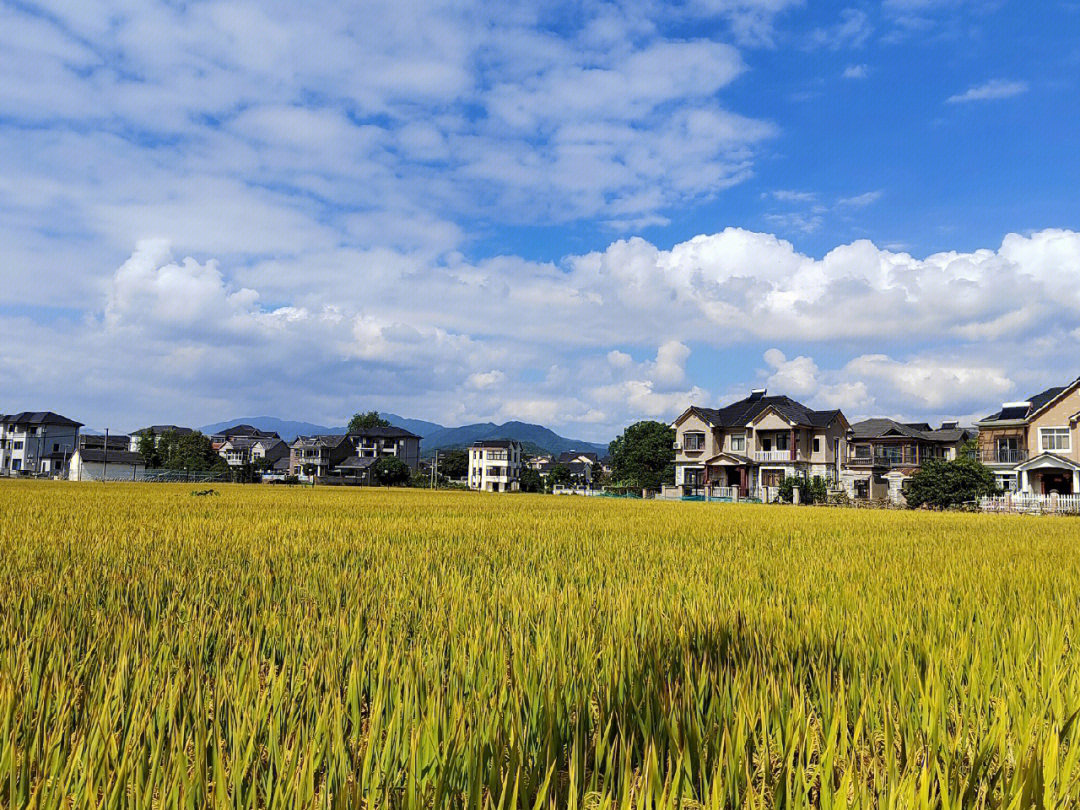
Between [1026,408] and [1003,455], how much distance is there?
366cm

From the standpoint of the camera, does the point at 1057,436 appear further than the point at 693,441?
No

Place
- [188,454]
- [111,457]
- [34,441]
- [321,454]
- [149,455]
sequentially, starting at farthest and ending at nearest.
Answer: [321,454] < [34,441] < [149,455] < [111,457] < [188,454]

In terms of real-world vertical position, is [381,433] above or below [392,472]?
above

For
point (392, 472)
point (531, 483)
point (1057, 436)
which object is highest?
point (1057, 436)

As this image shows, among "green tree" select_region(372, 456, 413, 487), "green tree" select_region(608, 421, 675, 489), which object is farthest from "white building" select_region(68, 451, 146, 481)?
"green tree" select_region(608, 421, 675, 489)

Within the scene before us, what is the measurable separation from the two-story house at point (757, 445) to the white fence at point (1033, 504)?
53.2ft

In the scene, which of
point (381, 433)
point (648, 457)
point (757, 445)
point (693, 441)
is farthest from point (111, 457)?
point (757, 445)

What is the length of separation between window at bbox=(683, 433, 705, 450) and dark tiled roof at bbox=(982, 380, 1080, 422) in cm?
1897

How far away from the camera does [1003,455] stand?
4244cm

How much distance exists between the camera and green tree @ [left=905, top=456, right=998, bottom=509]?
28.2m

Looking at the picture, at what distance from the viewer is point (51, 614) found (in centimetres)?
351

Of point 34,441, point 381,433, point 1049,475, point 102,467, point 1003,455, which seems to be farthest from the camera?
point 381,433

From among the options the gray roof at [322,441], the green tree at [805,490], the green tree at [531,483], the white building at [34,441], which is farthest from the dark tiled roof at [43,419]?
the green tree at [805,490]

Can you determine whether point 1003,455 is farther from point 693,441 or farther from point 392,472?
point 392,472
